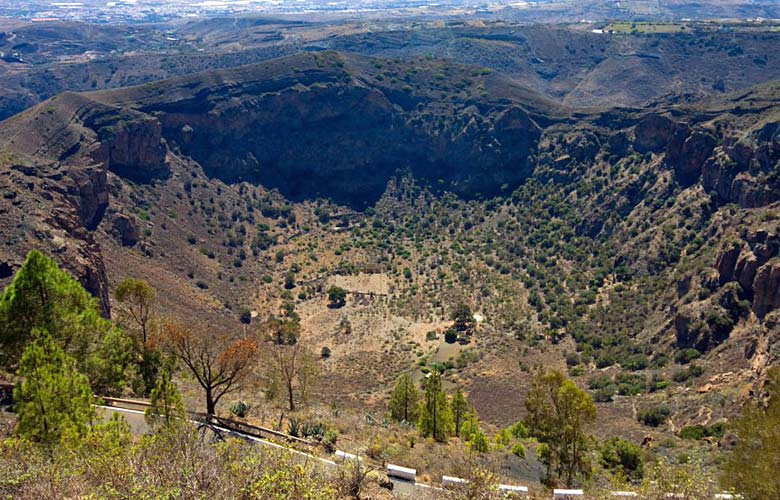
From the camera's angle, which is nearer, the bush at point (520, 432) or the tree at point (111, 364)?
the tree at point (111, 364)

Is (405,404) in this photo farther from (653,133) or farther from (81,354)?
(653,133)

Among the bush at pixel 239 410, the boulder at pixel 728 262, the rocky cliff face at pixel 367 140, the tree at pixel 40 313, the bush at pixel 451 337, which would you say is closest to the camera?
the tree at pixel 40 313

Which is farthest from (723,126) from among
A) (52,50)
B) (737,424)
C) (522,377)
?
(52,50)

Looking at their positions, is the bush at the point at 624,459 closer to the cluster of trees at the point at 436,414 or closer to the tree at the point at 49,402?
the cluster of trees at the point at 436,414

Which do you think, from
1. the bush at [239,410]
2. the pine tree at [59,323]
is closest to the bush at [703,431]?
the bush at [239,410]

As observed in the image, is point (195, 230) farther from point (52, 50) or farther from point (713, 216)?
point (52, 50)

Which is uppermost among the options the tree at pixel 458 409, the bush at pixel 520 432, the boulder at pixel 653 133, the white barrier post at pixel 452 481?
the boulder at pixel 653 133
